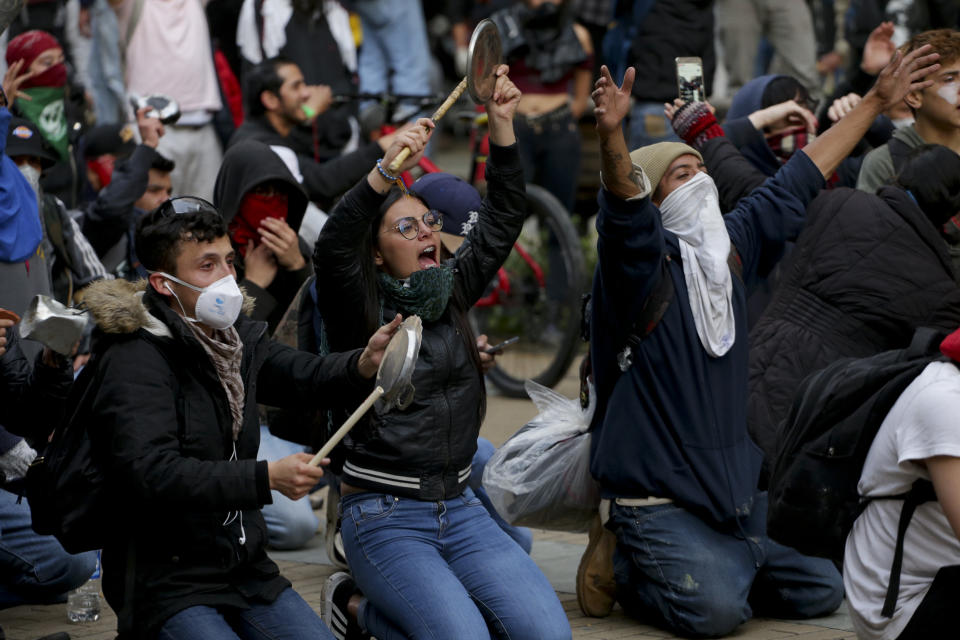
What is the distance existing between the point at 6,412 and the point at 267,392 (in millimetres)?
765

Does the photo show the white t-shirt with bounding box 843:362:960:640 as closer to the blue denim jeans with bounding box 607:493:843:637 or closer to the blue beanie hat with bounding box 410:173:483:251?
the blue denim jeans with bounding box 607:493:843:637

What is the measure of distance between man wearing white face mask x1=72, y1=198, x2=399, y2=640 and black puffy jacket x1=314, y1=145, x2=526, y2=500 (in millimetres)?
315

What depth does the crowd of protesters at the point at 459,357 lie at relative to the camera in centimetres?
366

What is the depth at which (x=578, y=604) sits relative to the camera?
5254 millimetres

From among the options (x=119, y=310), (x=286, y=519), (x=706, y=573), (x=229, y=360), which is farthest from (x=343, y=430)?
(x=286, y=519)

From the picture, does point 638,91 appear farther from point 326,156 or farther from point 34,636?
point 34,636

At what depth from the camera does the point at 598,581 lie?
5105 millimetres

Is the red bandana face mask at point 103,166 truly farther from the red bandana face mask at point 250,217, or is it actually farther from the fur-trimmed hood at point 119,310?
the fur-trimmed hood at point 119,310

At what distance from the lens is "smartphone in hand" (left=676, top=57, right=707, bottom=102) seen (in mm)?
5754

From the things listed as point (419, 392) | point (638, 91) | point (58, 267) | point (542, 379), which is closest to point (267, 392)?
point (419, 392)

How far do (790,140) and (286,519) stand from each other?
2687 mm

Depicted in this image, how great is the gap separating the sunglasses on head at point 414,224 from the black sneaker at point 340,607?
43.1 inches

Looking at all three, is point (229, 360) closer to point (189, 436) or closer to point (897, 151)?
point (189, 436)

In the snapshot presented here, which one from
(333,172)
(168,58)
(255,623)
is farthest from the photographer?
(168,58)
